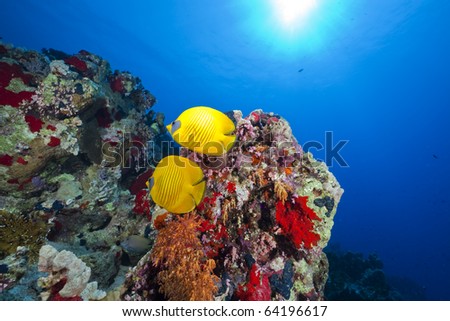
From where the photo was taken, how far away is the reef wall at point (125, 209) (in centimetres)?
302

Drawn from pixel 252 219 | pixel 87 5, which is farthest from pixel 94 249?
pixel 87 5

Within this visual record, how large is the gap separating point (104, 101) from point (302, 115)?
4452 inches

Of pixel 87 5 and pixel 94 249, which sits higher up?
pixel 87 5

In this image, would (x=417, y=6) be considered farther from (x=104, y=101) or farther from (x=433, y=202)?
(x=433, y=202)

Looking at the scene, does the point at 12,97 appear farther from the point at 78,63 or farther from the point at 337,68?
the point at 337,68

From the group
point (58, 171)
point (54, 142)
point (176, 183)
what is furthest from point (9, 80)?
point (176, 183)

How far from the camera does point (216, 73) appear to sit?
73438mm

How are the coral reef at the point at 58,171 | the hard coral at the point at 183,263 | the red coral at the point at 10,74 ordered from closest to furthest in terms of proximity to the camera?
the hard coral at the point at 183,263
the coral reef at the point at 58,171
the red coral at the point at 10,74

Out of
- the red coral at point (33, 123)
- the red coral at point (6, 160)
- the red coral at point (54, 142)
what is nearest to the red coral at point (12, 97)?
the red coral at point (33, 123)

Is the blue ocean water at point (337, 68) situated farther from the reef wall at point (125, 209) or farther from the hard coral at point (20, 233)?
the hard coral at point (20, 233)

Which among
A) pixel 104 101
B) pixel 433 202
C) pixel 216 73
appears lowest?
pixel 104 101

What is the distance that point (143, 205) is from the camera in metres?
5.48

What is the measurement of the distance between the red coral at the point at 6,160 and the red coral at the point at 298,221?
215 inches
